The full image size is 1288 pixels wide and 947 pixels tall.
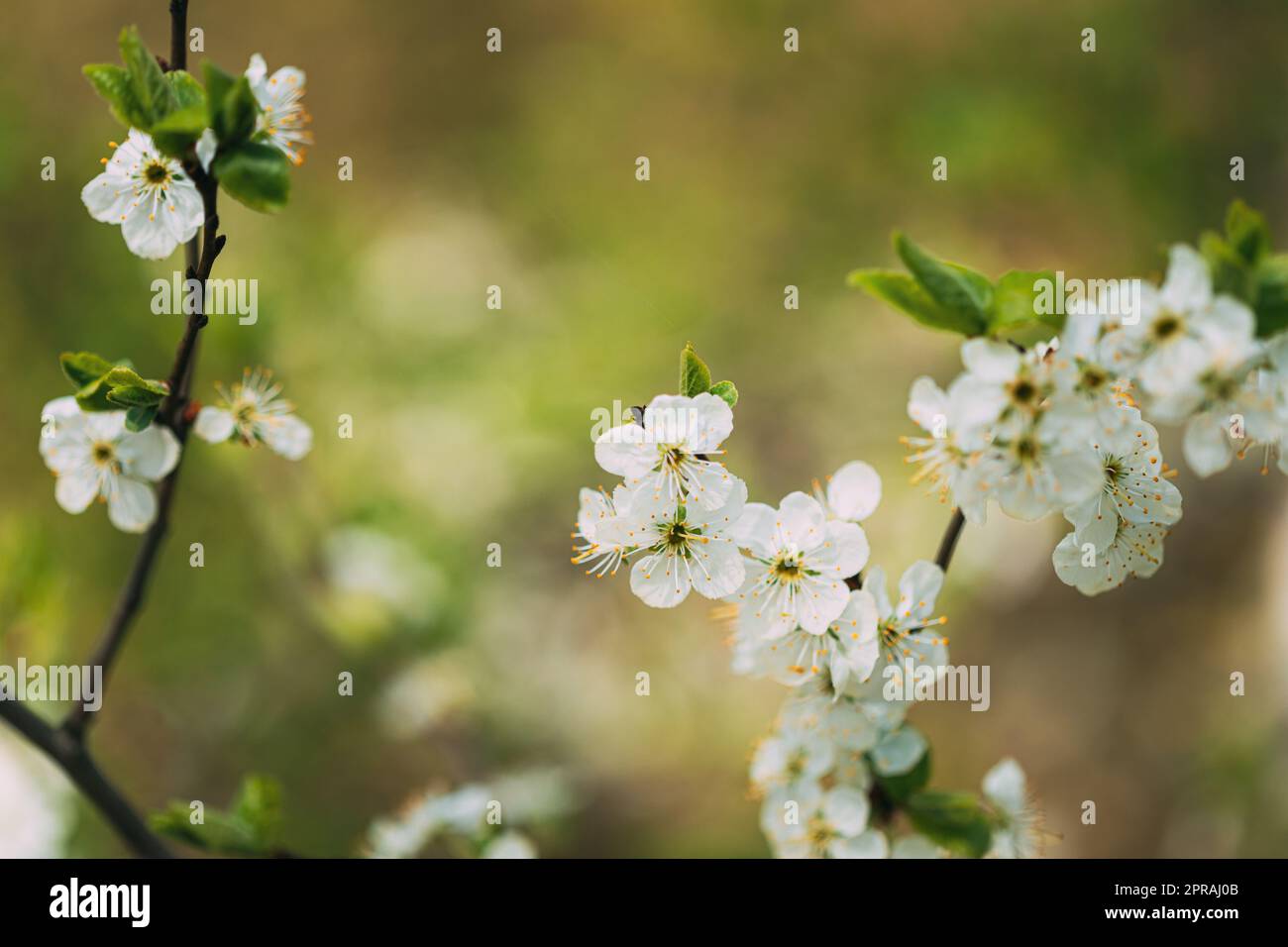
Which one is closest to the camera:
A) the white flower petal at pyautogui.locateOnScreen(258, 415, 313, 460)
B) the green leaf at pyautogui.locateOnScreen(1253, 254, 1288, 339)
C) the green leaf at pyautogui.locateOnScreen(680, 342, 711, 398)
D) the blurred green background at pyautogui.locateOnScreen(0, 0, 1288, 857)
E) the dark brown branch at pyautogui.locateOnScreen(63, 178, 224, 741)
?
the green leaf at pyautogui.locateOnScreen(1253, 254, 1288, 339)

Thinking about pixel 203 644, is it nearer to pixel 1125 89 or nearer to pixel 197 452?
pixel 197 452

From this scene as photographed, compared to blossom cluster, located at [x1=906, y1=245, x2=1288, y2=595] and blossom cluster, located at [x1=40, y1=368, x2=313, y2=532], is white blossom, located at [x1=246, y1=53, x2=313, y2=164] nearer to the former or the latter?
blossom cluster, located at [x1=40, y1=368, x2=313, y2=532]

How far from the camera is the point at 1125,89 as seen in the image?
3172 mm

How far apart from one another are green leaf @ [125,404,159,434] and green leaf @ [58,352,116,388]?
0.04 metres

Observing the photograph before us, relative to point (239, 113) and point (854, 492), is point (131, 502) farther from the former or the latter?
point (854, 492)

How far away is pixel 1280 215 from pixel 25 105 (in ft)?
11.8

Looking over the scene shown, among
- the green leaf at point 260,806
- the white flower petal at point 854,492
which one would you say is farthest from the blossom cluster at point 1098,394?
the green leaf at point 260,806

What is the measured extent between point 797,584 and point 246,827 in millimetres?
625

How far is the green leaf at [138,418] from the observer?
88cm

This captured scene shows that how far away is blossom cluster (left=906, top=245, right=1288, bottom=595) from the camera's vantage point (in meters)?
0.71

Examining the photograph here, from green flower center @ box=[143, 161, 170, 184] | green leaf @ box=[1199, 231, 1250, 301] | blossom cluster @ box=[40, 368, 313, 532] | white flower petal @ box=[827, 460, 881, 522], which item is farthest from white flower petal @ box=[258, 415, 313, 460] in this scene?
green leaf @ box=[1199, 231, 1250, 301]

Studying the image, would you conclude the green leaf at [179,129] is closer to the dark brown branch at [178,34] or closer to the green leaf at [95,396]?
the dark brown branch at [178,34]
